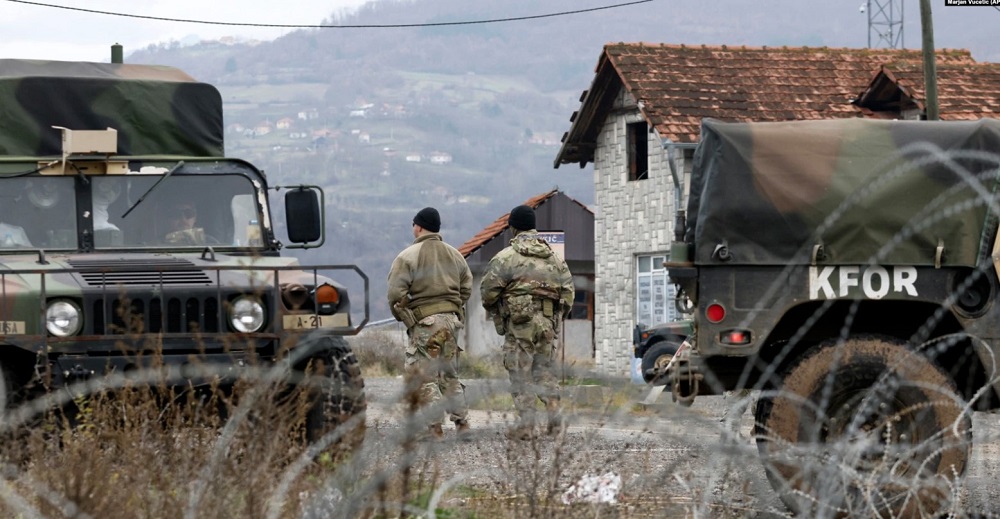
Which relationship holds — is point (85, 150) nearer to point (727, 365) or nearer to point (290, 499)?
Answer: point (727, 365)

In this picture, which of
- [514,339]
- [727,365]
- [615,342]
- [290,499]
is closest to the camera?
[290,499]

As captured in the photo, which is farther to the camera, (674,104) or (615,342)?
(615,342)

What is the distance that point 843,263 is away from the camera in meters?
7.50

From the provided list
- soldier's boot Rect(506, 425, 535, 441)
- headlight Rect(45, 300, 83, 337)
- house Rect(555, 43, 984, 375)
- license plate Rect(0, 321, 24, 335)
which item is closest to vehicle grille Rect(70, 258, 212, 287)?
headlight Rect(45, 300, 83, 337)

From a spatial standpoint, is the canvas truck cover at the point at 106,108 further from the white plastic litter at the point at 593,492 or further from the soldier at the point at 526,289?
the white plastic litter at the point at 593,492

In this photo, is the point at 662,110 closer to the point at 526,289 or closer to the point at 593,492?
the point at 526,289

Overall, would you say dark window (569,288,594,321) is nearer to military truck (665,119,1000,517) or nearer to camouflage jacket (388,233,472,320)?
camouflage jacket (388,233,472,320)

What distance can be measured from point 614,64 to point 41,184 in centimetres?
1842

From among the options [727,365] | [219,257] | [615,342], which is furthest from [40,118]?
[615,342]

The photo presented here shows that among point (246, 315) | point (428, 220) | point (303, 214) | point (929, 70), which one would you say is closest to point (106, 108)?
point (303, 214)

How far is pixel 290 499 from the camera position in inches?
197

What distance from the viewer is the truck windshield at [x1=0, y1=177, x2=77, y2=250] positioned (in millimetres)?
9523

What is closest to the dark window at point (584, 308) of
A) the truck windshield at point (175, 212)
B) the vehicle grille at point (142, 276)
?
the truck windshield at point (175, 212)

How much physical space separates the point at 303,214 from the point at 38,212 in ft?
5.13
